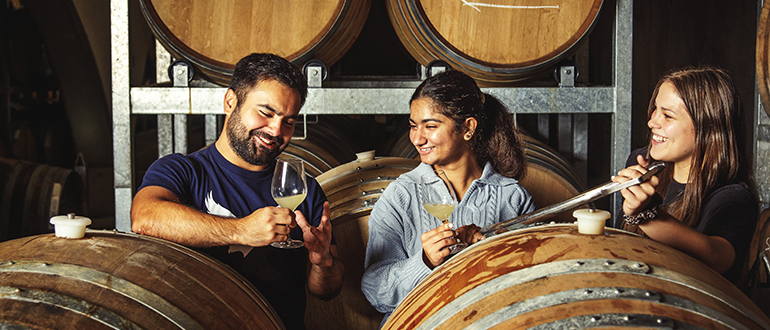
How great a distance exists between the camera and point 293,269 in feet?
6.08

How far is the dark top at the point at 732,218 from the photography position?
1.50 m

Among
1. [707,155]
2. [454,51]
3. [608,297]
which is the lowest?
[608,297]

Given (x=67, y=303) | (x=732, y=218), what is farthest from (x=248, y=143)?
(x=732, y=218)

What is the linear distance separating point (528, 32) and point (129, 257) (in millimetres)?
1822

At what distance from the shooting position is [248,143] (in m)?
1.80

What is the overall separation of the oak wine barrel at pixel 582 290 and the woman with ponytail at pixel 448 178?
2.09ft

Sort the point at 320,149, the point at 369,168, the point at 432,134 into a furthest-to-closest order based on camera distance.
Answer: the point at 320,149, the point at 369,168, the point at 432,134

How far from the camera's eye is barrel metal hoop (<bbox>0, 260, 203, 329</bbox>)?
1040 millimetres

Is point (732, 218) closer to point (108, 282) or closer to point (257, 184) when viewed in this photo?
point (257, 184)

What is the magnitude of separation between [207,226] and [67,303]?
1.79 ft

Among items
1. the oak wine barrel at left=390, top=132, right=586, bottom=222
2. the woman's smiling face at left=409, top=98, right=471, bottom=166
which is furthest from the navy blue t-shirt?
the oak wine barrel at left=390, top=132, right=586, bottom=222

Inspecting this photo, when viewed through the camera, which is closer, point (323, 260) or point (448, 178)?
point (323, 260)

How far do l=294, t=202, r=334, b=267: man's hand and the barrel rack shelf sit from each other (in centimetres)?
91

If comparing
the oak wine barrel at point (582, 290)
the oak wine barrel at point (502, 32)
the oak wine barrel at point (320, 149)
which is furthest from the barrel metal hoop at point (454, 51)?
the oak wine barrel at point (582, 290)
